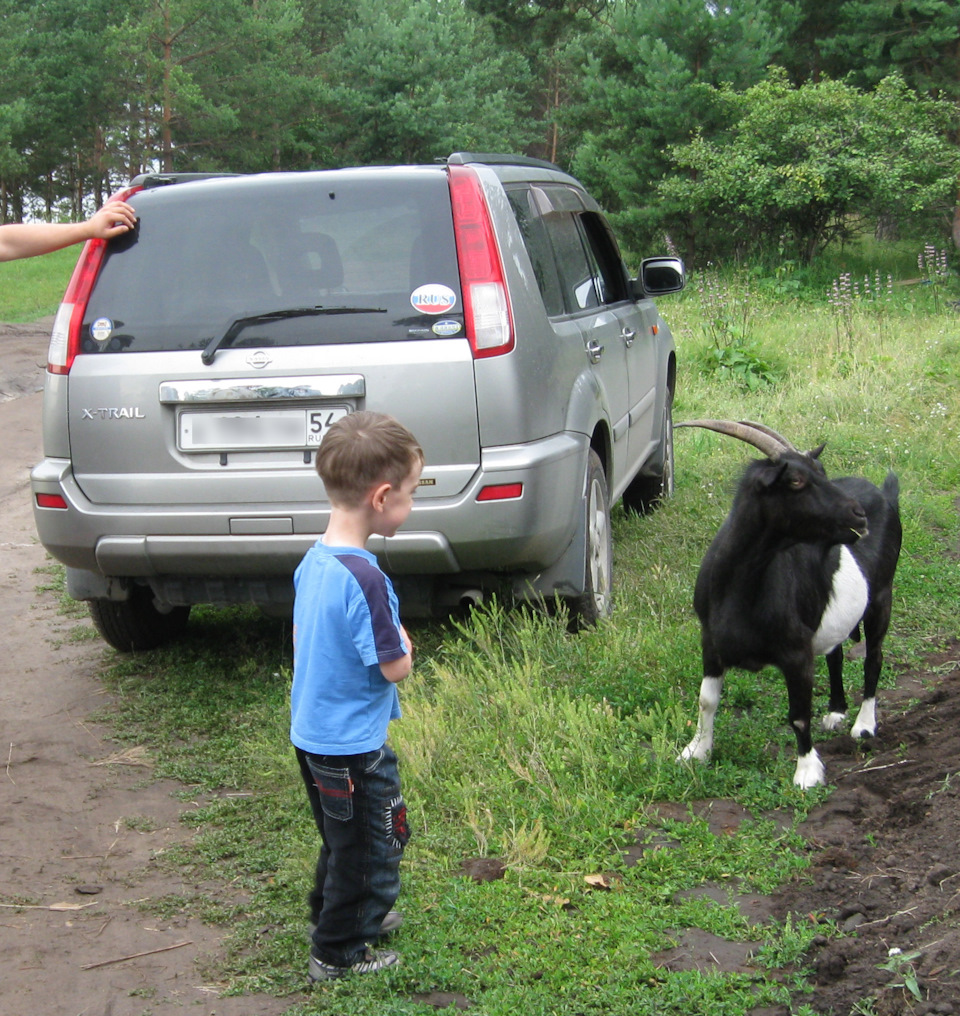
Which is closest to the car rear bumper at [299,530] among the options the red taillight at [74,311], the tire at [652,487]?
the red taillight at [74,311]

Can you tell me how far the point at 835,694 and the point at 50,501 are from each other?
3232 millimetres

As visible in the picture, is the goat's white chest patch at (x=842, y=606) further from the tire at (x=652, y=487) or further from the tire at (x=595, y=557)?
the tire at (x=652, y=487)

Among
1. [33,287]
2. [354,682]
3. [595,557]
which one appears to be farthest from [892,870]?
[33,287]

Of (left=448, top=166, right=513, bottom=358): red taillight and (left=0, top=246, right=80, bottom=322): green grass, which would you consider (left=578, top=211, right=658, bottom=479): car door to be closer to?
(left=448, top=166, right=513, bottom=358): red taillight

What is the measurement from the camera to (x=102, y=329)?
179 inches

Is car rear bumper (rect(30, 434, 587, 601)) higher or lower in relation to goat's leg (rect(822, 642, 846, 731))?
higher

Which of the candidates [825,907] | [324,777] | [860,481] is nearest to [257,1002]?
[324,777]

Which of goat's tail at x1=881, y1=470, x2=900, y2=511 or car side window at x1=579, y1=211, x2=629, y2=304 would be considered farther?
car side window at x1=579, y1=211, x2=629, y2=304

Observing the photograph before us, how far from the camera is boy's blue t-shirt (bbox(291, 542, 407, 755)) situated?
268 cm

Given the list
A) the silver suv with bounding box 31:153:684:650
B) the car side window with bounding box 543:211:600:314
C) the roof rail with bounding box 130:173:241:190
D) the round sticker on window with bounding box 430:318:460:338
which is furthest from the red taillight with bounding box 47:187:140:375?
the car side window with bounding box 543:211:600:314

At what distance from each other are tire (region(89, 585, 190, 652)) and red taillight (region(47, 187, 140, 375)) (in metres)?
0.83

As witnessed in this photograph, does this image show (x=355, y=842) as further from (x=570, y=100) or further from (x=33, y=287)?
(x=570, y=100)

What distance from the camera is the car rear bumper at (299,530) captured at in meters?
4.29

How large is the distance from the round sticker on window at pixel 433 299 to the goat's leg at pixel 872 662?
2.00 m
